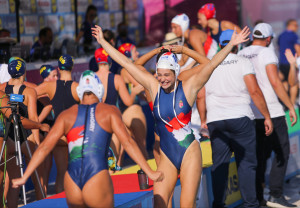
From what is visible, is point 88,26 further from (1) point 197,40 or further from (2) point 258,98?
(2) point 258,98

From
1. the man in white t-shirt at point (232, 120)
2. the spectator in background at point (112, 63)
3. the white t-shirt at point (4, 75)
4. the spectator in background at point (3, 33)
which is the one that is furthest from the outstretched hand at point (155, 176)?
the spectator in background at point (3, 33)

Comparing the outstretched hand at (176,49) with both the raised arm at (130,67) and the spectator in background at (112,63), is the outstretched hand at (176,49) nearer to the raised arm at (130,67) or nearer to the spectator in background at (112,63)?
the raised arm at (130,67)

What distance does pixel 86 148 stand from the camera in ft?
18.9

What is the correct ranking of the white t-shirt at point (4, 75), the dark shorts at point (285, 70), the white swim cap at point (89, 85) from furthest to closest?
the dark shorts at point (285, 70) → the white t-shirt at point (4, 75) → the white swim cap at point (89, 85)

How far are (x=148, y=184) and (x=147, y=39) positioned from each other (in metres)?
8.75

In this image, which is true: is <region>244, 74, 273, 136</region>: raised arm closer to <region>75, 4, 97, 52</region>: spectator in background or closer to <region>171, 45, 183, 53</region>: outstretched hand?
<region>171, 45, 183, 53</region>: outstretched hand

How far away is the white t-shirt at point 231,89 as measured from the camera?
8094 mm

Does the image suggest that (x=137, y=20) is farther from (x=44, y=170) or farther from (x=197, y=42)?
(x=44, y=170)

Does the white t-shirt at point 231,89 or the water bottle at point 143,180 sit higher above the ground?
the white t-shirt at point 231,89

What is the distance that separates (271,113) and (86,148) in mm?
3898

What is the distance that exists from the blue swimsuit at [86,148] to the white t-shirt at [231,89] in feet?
8.67

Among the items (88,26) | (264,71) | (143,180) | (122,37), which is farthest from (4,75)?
(122,37)

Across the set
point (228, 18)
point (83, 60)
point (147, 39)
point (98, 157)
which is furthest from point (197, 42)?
point (228, 18)

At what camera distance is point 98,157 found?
18.9 ft
